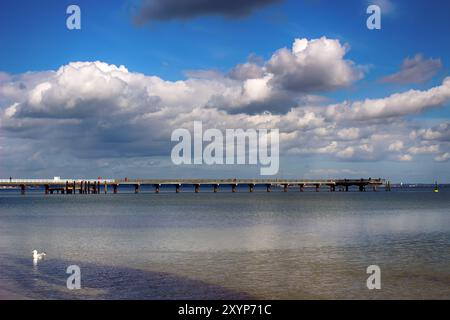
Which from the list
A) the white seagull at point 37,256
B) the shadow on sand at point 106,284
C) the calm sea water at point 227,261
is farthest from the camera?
the white seagull at point 37,256

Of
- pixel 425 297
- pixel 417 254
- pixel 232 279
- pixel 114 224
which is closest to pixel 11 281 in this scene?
pixel 232 279

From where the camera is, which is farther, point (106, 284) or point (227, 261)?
point (227, 261)

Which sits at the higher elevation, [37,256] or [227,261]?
[37,256]

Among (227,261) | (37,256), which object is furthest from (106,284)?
(37,256)

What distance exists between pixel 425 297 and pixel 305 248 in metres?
13.1

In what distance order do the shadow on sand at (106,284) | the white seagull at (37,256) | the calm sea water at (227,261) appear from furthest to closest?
1. the white seagull at (37,256)
2. the calm sea water at (227,261)
3. the shadow on sand at (106,284)

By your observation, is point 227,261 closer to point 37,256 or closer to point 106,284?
point 106,284

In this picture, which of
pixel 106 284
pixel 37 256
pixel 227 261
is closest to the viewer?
pixel 106 284

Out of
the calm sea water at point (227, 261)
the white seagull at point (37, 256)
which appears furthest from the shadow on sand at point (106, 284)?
the white seagull at point (37, 256)

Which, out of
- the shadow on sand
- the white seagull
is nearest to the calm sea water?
the shadow on sand

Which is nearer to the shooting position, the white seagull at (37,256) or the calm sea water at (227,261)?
the calm sea water at (227,261)

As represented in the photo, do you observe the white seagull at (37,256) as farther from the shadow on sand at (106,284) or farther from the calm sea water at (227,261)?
the shadow on sand at (106,284)

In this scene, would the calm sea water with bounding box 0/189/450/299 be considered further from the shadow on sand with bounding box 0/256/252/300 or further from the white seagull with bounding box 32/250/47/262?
the white seagull with bounding box 32/250/47/262
